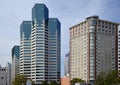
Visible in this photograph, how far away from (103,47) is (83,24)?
29.3 feet

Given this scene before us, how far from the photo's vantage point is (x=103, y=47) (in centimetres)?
8181

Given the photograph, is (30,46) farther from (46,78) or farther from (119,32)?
(119,32)

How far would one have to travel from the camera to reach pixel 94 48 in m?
79.6

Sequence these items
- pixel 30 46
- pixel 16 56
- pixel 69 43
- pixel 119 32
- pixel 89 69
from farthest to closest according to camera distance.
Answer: pixel 16 56 < pixel 30 46 < pixel 69 43 < pixel 119 32 < pixel 89 69

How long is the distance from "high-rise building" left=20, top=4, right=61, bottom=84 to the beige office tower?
977cm

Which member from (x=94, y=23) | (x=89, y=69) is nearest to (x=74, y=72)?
(x=89, y=69)

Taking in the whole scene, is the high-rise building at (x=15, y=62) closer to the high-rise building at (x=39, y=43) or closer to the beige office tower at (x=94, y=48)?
the high-rise building at (x=39, y=43)

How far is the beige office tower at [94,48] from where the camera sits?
3123 inches

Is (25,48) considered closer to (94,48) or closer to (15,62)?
(15,62)

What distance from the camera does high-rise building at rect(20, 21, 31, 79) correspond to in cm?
9678

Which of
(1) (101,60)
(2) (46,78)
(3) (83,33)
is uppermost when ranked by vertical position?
(3) (83,33)

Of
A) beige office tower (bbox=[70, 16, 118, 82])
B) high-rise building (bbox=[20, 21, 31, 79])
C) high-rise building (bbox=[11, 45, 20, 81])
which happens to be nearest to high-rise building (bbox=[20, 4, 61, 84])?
high-rise building (bbox=[20, 21, 31, 79])

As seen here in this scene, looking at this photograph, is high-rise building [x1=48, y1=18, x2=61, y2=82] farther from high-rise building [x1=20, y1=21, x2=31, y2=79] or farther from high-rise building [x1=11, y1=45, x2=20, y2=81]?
high-rise building [x1=11, y1=45, x2=20, y2=81]

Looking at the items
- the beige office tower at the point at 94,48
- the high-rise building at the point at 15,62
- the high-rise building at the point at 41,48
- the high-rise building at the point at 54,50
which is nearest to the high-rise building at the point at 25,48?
the high-rise building at the point at 41,48
